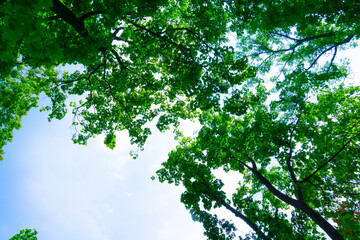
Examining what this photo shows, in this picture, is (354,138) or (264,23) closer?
(264,23)

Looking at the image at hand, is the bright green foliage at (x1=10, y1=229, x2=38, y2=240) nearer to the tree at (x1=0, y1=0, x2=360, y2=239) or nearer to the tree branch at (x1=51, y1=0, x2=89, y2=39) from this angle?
the tree at (x1=0, y1=0, x2=360, y2=239)

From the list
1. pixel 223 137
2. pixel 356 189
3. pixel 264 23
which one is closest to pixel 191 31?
pixel 264 23

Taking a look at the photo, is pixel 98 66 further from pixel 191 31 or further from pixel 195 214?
pixel 195 214

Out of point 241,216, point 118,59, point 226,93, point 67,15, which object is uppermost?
point 118,59

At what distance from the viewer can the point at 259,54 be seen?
11.2 m

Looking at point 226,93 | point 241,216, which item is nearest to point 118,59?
point 226,93

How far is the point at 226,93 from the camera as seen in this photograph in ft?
21.6

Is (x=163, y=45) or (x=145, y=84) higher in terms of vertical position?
(x=145, y=84)

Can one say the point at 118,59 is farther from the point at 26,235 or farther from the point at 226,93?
the point at 26,235

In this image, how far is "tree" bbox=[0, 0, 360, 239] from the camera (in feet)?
20.3

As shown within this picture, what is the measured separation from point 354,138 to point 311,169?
2.32 metres

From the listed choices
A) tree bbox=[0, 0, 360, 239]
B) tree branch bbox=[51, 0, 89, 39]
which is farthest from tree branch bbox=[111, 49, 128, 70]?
tree branch bbox=[51, 0, 89, 39]

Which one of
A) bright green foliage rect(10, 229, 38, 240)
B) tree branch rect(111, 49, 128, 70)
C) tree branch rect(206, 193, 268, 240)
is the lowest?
tree branch rect(206, 193, 268, 240)

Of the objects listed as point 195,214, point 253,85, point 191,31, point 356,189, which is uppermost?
point 191,31
